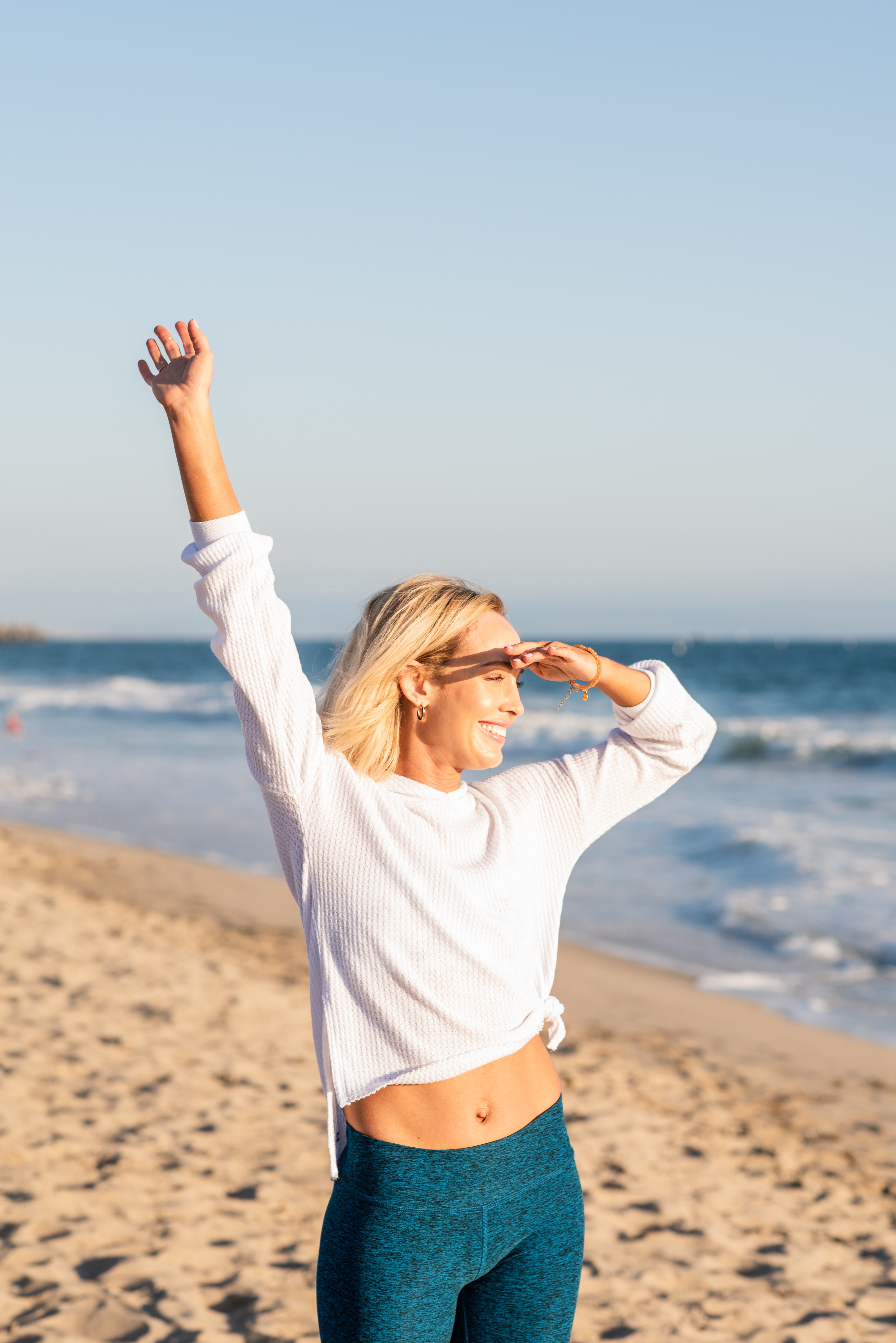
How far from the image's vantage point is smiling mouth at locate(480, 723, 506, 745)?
2021mm

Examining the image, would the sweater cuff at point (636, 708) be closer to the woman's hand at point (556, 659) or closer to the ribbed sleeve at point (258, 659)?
the woman's hand at point (556, 659)

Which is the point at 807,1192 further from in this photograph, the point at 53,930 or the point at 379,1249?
the point at 53,930

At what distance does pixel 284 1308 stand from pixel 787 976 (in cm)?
552

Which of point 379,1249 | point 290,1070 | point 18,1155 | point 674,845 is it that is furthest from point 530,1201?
point 674,845

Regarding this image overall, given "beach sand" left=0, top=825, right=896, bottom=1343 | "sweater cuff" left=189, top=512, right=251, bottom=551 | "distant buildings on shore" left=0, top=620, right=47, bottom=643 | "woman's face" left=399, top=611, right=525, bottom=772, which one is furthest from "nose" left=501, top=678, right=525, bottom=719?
"distant buildings on shore" left=0, top=620, right=47, bottom=643

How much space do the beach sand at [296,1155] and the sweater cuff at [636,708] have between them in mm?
1106

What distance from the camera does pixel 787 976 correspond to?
834cm

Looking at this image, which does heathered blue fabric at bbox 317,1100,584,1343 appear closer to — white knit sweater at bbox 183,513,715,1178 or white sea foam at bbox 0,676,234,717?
white knit sweater at bbox 183,513,715,1178

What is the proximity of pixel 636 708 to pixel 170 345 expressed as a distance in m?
1.10

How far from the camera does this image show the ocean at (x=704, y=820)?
8742 mm

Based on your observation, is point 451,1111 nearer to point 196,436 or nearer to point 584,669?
point 584,669

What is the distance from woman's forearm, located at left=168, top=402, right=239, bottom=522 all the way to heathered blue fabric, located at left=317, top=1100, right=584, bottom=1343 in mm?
1065

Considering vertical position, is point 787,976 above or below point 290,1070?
below

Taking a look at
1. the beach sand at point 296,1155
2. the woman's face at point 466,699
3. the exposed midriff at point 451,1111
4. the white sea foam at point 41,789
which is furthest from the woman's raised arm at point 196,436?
the white sea foam at point 41,789
